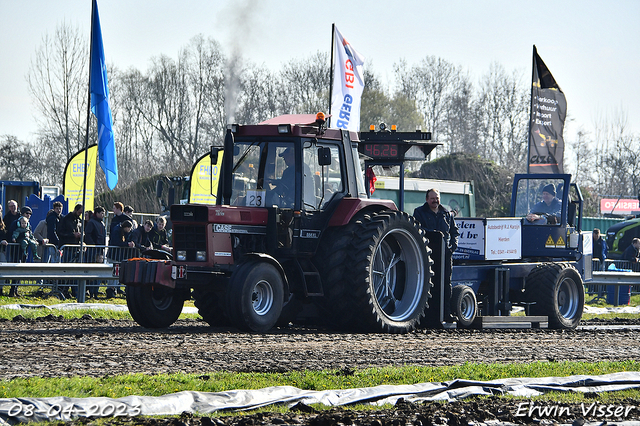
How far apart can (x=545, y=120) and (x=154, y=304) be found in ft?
54.3

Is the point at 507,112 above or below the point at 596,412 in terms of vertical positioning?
above

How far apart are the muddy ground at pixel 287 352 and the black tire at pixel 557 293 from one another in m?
1.47

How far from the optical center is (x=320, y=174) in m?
10.8

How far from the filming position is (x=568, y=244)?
47.9 ft

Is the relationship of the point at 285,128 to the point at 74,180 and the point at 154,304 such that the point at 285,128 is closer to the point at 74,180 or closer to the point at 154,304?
the point at 154,304

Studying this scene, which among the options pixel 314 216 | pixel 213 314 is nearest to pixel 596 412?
pixel 314 216

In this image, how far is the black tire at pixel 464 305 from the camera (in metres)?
12.0

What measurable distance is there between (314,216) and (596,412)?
5.62 m

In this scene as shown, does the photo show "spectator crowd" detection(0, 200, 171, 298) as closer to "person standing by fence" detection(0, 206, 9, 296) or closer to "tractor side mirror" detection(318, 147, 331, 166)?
"person standing by fence" detection(0, 206, 9, 296)

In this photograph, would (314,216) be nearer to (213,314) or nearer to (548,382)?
(213,314)

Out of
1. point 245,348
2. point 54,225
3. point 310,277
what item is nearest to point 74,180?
point 54,225

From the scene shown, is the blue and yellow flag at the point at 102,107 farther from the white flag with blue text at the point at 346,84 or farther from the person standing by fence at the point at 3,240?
the white flag with blue text at the point at 346,84

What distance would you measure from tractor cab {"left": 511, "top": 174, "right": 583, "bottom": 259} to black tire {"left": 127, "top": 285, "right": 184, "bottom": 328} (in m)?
6.76

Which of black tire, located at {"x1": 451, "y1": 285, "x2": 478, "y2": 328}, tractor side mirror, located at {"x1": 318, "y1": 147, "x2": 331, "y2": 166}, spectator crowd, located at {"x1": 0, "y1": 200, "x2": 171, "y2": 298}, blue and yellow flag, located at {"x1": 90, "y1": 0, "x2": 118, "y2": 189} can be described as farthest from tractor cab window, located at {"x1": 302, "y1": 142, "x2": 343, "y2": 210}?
blue and yellow flag, located at {"x1": 90, "y1": 0, "x2": 118, "y2": 189}
